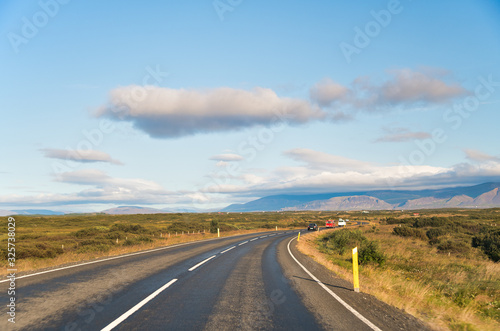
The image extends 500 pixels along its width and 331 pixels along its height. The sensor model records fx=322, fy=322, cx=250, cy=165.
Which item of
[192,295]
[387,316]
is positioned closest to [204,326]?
[192,295]

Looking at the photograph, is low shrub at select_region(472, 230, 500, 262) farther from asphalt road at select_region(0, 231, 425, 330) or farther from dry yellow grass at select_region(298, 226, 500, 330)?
asphalt road at select_region(0, 231, 425, 330)

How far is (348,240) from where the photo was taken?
2984 centimetres

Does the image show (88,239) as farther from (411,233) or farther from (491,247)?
(411,233)

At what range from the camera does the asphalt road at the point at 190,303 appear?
18.7 feet

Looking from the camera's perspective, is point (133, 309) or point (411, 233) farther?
point (411, 233)

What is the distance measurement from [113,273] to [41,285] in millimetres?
2451

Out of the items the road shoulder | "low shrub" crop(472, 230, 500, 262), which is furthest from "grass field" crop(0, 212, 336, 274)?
"low shrub" crop(472, 230, 500, 262)

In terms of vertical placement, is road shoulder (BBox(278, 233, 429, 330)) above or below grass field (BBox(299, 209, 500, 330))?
above

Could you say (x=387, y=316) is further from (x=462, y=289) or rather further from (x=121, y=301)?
(x=462, y=289)

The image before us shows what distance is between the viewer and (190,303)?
7.09 metres

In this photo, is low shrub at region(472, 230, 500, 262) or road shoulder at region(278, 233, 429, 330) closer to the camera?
road shoulder at region(278, 233, 429, 330)

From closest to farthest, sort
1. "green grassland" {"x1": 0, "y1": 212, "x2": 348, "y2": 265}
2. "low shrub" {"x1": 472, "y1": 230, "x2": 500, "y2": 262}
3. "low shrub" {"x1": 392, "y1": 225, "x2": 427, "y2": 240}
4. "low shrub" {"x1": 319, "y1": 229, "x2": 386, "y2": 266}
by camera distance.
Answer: "low shrub" {"x1": 319, "y1": 229, "x2": 386, "y2": 266}, "green grassland" {"x1": 0, "y1": 212, "x2": 348, "y2": 265}, "low shrub" {"x1": 472, "y1": 230, "x2": 500, "y2": 262}, "low shrub" {"x1": 392, "y1": 225, "x2": 427, "y2": 240}

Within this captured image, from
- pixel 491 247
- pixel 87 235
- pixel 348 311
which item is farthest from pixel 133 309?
pixel 87 235

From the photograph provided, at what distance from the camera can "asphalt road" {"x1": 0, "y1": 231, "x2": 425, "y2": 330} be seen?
570 cm
